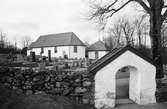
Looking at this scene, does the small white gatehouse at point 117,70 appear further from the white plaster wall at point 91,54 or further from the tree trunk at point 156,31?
the white plaster wall at point 91,54

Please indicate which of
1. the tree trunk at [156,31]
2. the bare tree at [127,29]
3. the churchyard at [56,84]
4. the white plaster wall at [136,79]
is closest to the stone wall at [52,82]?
the churchyard at [56,84]

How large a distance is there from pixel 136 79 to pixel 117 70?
136 cm

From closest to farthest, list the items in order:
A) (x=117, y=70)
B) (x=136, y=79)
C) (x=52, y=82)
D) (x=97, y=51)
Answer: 1. (x=52, y=82)
2. (x=117, y=70)
3. (x=136, y=79)
4. (x=97, y=51)

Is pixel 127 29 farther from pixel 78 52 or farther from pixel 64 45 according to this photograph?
pixel 64 45

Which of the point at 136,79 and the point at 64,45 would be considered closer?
the point at 136,79

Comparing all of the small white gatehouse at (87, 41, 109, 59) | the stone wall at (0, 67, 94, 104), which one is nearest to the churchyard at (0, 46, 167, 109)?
the stone wall at (0, 67, 94, 104)

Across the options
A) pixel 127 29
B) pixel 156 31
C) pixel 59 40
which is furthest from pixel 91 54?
pixel 156 31

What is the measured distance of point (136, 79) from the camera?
5.82 meters

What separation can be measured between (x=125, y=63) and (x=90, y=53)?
28989 mm

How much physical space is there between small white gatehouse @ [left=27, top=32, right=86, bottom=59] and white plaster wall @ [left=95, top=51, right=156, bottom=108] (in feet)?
81.5

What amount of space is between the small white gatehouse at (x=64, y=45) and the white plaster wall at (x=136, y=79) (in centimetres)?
2484

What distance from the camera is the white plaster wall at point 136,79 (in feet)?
17.0

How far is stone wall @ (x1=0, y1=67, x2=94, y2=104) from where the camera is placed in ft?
16.6

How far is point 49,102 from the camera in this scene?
4738 mm
